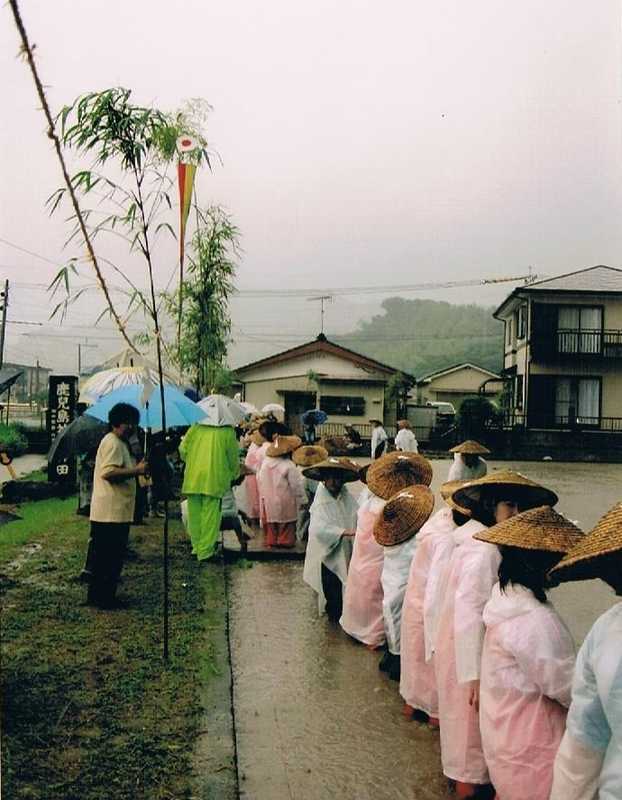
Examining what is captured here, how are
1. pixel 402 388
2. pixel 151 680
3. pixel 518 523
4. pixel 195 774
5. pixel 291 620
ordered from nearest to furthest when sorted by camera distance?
pixel 518 523
pixel 195 774
pixel 151 680
pixel 291 620
pixel 402 388

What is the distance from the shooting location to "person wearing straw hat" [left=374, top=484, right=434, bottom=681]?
5.48 metres

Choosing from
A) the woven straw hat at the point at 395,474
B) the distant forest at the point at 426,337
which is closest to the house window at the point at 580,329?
the woven straw hat at the point at 395,474

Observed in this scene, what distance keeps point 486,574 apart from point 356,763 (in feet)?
4.11

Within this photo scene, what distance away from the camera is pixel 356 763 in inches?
172

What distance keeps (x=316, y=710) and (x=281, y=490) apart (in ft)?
17.0

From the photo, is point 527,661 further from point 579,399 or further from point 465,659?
point 579,399

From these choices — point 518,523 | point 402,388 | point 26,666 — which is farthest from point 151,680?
point 402,388

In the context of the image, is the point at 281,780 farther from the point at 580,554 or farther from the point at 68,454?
the point at 68,454

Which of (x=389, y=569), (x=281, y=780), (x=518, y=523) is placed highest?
(x=518, y=523)

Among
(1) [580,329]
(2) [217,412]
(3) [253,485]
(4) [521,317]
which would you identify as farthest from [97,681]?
(4) [521,317]

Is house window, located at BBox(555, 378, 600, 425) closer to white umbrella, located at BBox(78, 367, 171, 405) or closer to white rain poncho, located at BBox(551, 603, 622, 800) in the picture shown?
white umbrella, located at BBox(78, 367, 171, 405)

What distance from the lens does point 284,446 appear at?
10344mm

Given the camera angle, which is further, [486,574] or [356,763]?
[356,763]

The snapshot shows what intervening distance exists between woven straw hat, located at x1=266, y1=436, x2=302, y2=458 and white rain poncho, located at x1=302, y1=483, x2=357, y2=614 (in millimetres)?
3077
